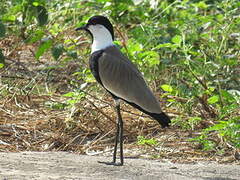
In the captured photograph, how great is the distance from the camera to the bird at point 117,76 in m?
4.98

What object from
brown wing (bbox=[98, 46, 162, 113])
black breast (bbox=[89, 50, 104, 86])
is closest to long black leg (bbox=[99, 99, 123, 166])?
brown wing (bbox=[98, 46, 162, 113])

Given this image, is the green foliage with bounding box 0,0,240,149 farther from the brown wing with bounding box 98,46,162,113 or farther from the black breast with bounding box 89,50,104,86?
the black breast with bounding box 89,50,104,86

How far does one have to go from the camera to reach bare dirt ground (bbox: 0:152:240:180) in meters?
4.23

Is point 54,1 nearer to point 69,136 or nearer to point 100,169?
point 69,136

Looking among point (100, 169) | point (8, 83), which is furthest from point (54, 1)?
point (100, 169)

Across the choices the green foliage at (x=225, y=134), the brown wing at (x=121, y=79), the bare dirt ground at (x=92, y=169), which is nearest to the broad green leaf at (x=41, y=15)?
the brown wing at (x=121, y=79)

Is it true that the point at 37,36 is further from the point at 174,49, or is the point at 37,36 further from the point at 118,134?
the point at 118,134

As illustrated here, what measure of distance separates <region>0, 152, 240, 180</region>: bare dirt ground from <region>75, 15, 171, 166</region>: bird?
0.93ft

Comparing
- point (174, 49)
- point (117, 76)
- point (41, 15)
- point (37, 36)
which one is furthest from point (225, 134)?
point (41, 15)

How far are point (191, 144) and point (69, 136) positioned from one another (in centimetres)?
107

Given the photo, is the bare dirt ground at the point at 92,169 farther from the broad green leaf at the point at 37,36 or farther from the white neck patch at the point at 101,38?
the broad green leaf at the point at 37,36

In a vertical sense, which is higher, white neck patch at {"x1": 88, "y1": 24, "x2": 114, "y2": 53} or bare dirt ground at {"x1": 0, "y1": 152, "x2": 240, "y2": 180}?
white neck patch at {"x1": 88, "y1": 24, "x2": 114, "y2": 53}

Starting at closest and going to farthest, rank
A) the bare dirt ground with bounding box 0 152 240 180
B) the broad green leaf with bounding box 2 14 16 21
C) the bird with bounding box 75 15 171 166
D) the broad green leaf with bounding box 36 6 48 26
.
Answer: the bare dirt ground with bounding box 0 152 240 180 → the bird with bounding box 75 15 171 166 → the broad green leaf with bounding box 36 6 48 26 → the broad green leaf with bounding box 2 14 16 21

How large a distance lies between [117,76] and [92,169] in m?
0.89
